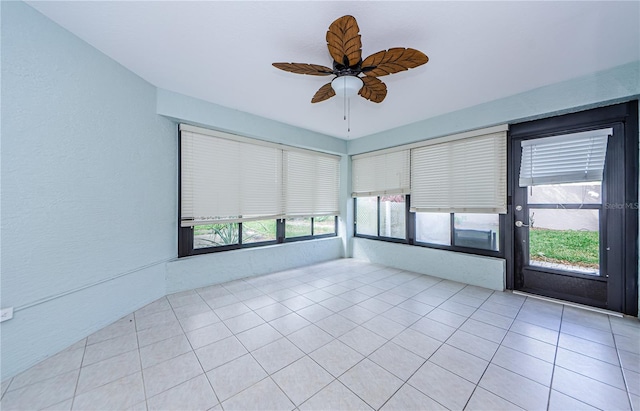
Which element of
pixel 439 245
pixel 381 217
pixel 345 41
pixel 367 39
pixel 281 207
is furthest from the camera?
pixel 381 217

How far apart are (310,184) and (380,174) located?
1.52m

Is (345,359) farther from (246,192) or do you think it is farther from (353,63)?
(246,192)

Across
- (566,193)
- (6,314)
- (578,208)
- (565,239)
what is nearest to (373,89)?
(566,193)

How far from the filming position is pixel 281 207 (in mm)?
4516

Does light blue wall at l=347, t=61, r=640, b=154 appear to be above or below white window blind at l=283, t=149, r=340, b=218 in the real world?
above

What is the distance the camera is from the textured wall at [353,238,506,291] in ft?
11.6

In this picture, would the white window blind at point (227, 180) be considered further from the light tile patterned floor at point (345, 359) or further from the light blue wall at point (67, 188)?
the light tile patterned floor at point (345, 359)

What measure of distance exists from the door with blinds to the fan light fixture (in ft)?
9.04

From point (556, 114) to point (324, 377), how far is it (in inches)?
162

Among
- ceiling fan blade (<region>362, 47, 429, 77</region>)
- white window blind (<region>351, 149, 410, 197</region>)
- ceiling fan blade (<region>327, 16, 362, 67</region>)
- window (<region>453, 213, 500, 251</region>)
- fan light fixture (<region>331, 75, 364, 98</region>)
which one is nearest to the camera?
ceiling fan blade (<region>327, 16, 362, 67</region>)

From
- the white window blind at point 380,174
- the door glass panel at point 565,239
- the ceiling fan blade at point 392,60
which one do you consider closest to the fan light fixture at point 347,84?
the ceiling fan blade at point 392,60

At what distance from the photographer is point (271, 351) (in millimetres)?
2096

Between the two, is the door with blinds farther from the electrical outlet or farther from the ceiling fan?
the electrical outlet

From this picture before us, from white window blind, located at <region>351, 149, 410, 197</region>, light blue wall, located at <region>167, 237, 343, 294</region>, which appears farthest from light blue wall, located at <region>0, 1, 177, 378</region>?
white window blind, located at <region>351, 149, 410, 197</region>
